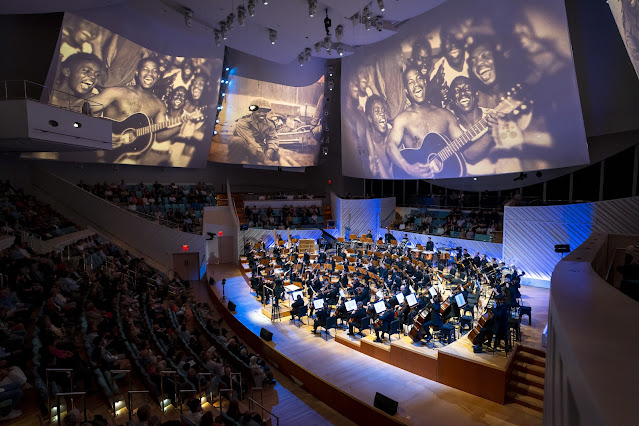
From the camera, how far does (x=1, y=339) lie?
6266 mm

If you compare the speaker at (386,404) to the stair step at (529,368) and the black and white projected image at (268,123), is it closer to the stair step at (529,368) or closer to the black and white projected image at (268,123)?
the stair step at (529,368)

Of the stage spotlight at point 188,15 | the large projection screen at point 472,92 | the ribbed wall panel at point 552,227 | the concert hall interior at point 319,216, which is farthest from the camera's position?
the stage spotlight at point 188,15

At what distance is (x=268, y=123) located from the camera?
23.2 m

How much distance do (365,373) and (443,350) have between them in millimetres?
1646

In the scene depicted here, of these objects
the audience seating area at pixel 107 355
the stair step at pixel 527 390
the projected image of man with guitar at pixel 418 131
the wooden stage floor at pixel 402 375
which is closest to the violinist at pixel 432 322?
the wooden stage floor at pixel 402 375

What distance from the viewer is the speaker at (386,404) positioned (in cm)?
652

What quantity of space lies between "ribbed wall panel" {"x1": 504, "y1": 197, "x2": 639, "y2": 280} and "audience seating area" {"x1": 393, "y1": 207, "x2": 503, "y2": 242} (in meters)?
1.48

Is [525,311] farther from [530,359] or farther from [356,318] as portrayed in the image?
[356,318]

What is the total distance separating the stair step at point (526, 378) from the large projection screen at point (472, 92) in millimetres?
8182

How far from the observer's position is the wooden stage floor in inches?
263

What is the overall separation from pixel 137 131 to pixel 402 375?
16.3 m

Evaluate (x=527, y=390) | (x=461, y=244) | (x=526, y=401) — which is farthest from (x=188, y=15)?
(x=526, y=401)

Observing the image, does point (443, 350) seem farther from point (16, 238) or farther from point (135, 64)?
point (135, 64)

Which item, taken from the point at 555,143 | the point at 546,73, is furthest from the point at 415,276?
the point at 546,73
